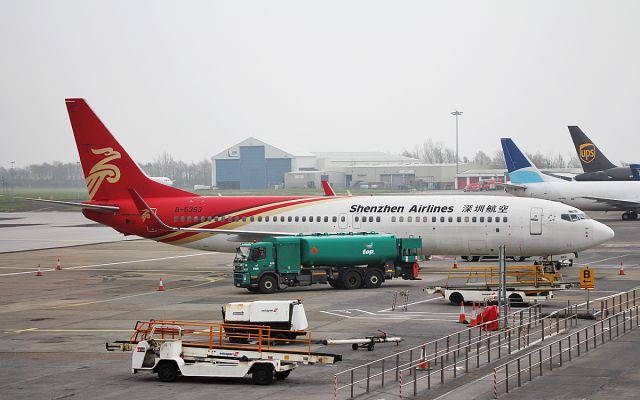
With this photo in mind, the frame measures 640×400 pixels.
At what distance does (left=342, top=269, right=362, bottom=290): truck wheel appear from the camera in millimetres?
48688

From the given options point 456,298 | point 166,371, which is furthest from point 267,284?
point 166,371

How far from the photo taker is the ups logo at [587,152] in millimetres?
119125

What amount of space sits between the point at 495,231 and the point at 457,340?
22.0 m

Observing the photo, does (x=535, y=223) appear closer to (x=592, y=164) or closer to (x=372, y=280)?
(x=372, y=280)

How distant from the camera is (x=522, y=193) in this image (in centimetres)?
10669

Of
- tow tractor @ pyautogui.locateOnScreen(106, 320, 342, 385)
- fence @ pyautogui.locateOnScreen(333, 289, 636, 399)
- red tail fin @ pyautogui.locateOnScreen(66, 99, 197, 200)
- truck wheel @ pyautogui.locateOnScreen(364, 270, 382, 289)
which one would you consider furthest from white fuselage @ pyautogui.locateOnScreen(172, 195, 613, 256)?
tow tractor @ pyautogui.locateOnScreen(106, 320, 342, 385)

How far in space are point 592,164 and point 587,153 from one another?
157 cm

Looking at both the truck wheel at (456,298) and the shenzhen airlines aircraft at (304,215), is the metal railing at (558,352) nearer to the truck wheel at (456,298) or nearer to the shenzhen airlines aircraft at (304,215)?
the truck wheel at (456,298)

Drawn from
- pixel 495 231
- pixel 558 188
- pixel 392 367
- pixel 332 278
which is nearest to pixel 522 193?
pixel 558 188

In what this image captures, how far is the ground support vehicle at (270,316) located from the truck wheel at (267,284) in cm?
1692

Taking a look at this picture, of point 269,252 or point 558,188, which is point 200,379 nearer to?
point 269,252

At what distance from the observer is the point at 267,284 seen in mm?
47281

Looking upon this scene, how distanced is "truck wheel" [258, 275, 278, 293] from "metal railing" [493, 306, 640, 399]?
16771 mm

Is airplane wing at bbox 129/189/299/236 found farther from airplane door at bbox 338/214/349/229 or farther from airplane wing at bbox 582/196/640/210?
airplane wing at bbox 582/196/640/210
